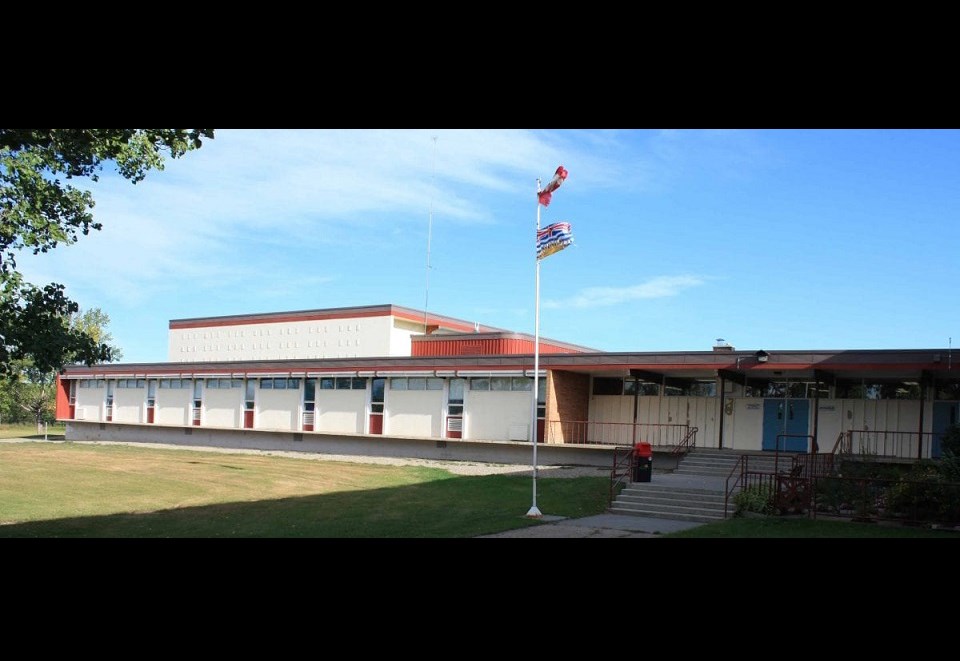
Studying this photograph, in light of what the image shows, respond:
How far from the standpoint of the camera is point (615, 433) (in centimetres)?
2936

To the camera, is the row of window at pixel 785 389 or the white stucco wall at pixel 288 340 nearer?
the row of window at pixel 785 389

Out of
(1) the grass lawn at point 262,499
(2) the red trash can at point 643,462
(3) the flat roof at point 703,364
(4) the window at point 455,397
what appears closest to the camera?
(1) the grass lawn at point 262,499

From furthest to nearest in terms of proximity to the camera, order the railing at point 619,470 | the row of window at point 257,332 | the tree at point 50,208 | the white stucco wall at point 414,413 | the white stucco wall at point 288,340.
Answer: the row of window at point 257,332, the white stucco wall at point 288,340, the white stucco wall at point 414,413, the railing at point 619,470, the tree at point 50,208

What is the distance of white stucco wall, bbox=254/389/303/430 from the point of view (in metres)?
37.1

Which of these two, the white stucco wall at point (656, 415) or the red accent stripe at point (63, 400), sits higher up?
the white stucco wall at point (656, 415)

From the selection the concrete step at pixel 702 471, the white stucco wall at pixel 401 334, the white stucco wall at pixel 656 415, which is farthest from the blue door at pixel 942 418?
the white stucco wall at pixel 401 334

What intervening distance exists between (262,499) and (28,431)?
138ft

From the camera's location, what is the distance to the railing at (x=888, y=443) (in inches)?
926

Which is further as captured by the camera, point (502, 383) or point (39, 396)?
point (39, 396)

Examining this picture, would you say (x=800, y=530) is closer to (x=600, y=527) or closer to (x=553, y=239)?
(x=600, y=527)

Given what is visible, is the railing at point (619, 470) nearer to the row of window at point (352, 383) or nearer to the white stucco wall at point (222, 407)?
the row of window at point (352, 383)

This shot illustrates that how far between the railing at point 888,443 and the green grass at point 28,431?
3957 centimetres

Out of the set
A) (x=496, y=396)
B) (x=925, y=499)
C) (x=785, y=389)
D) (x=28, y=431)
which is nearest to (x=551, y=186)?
(x=925, y=499)
